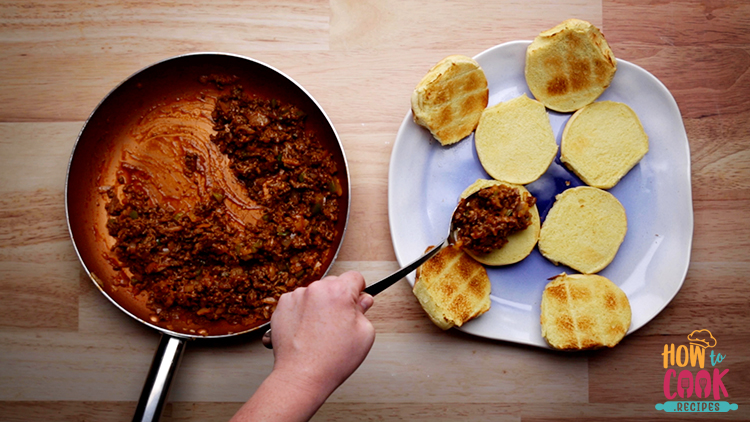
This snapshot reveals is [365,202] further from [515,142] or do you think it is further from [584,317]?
[584,317]

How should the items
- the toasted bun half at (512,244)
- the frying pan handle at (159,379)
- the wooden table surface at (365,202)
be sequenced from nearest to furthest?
the frying pan handle at (159,379), the toasted bun half at (512,244), the wooden table surface at (365,202)

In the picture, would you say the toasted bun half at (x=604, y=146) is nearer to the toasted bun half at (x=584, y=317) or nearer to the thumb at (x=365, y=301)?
the toasted bun half at (x=584, y=317)

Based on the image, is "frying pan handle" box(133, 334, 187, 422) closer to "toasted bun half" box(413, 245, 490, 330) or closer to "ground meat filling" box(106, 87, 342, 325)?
"ground meat filling" box(106, 87, 342, 325)

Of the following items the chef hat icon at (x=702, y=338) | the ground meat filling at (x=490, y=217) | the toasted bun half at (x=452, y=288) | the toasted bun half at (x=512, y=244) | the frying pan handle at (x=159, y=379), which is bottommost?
the chef hat icon at (x=702, y=338)

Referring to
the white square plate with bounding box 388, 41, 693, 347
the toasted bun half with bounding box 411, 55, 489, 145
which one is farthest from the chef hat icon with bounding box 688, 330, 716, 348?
the toasted bun half with bounding box 411, 55, 489, 145

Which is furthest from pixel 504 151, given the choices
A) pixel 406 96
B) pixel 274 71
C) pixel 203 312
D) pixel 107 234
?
pixel 107 234

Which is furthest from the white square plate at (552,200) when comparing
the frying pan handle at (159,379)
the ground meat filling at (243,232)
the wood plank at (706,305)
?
the frying pan handle at (159,379)

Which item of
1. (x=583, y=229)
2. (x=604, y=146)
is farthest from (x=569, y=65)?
(x=583, y=229)
